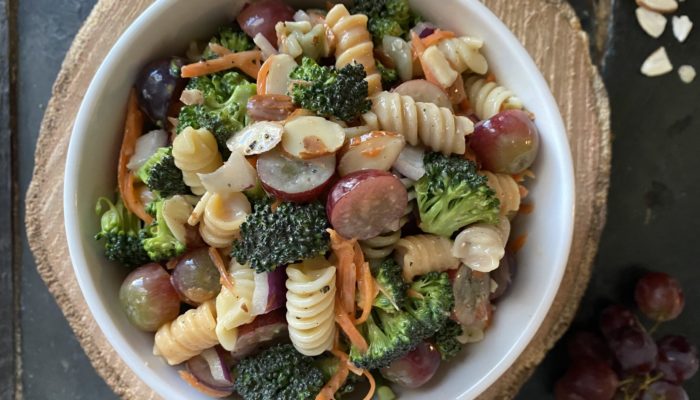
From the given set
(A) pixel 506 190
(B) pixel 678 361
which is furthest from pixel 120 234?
(B) pixel 678 361

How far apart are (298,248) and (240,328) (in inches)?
13.0

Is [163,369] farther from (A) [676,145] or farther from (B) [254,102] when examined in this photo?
(A) [676,145]

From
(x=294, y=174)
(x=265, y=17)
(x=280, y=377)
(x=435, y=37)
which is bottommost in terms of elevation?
(x=280, y=377)

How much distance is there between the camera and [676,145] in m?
2.96

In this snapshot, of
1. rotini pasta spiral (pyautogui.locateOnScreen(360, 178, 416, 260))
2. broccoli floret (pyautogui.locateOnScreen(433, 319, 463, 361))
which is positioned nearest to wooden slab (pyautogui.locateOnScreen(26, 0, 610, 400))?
broccoli floret (pyautogui.locateOnScreen(433, 319, 463, 361))

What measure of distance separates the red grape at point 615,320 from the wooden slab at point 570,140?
37 centimetres

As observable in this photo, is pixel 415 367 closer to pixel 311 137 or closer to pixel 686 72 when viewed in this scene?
pixel 311 137

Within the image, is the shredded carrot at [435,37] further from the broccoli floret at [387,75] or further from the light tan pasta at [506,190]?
the light tan pasta at [506,190]

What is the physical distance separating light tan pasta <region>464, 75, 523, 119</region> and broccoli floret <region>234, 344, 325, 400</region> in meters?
0.94

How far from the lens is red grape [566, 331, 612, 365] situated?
2.83m

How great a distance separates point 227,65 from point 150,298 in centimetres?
73

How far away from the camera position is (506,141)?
195 centimetres

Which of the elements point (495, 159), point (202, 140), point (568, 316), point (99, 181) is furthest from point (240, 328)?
point (568, 316)

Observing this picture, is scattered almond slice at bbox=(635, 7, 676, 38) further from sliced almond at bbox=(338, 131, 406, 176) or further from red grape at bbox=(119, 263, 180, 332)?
red grape at bbox=(119, 263, 180, 332)
